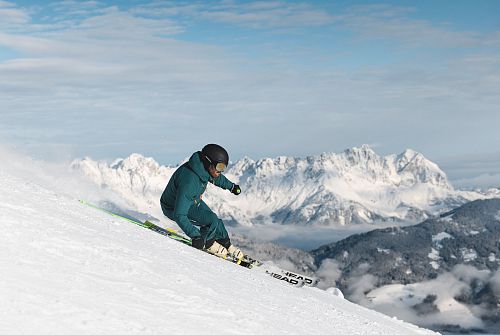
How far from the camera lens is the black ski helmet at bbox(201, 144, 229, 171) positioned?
1487cm

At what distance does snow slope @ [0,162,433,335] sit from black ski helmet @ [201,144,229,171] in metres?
2.21

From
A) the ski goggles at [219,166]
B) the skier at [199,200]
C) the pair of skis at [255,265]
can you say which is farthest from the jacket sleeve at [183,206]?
the pair of skis at [255,265]

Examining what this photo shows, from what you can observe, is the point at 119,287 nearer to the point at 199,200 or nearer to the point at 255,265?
the point at 199,200

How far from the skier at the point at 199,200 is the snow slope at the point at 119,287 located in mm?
987

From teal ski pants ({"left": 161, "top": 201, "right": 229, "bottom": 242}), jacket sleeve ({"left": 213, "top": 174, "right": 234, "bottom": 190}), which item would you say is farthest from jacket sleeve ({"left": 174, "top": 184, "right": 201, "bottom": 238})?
jacket sleeve ({"left": 213, "top": 174, "right": 234, "bottom": 190})

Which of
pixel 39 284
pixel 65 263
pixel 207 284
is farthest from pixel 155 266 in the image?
pixel 39 284

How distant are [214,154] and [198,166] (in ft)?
1.63

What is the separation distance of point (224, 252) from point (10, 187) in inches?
222

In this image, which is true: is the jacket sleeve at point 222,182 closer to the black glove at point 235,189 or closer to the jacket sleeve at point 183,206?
the black glove at point 235,189

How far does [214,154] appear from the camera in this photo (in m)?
14.9

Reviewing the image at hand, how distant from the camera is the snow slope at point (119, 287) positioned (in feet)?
22.6

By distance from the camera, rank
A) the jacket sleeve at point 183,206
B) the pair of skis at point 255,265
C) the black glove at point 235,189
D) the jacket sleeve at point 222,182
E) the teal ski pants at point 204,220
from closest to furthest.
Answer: the jacket sleeve at point 183,206, the teal ski pants at point 204,220, the jacket sleeve at point 222,182, the pair of skis at point 255,265, the black glove at point 235,189

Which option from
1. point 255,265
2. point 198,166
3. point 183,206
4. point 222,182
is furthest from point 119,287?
point 255,265

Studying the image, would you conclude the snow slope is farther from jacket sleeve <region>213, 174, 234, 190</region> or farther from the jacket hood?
jacket sleeve <region>213, 174, 234, 190</region>
